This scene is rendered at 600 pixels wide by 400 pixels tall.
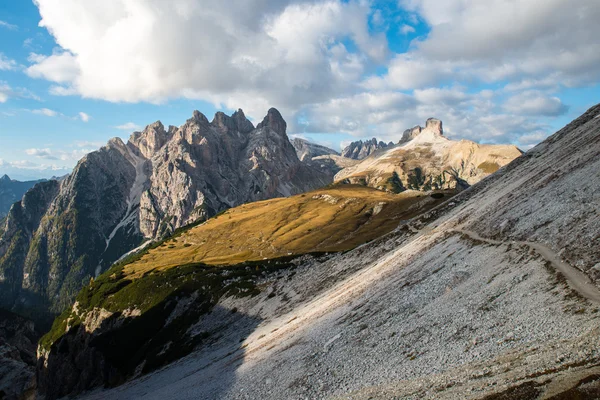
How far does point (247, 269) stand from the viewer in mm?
110938

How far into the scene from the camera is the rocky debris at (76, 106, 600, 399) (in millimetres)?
21969

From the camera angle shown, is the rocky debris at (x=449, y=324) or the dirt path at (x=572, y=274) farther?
the dirt path at (x=572, y=274)

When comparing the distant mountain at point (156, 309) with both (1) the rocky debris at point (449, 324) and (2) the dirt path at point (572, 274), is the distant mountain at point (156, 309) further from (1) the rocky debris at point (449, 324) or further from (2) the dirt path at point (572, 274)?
(2) the dirt path at point (572, 274)

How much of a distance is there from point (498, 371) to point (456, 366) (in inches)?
132

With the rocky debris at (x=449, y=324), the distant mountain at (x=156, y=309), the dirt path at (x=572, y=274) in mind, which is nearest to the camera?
the rocky debris at (x=449, y=324)

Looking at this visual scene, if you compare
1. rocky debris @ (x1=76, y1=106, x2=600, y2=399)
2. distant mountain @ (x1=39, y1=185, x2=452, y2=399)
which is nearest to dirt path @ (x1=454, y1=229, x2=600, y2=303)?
rocky debris @ (x1=76, y1=106, x2=600, y2=399)

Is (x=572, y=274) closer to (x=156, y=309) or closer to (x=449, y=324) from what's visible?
(x=449, y=324)

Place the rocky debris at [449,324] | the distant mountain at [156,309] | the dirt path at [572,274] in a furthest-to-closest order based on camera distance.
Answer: the distant mountain at [156,309] < the dirt path at [572,274] < the rocky debris at [449,324]

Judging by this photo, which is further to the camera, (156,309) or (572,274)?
(156,309)

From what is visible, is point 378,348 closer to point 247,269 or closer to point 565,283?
point 565,283

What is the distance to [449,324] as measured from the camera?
30.8 m

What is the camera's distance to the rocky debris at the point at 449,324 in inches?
865

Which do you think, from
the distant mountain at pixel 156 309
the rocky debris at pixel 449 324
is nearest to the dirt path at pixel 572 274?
the rocky debris at pixel 449 324

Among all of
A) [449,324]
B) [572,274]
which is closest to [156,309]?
[449,324]
